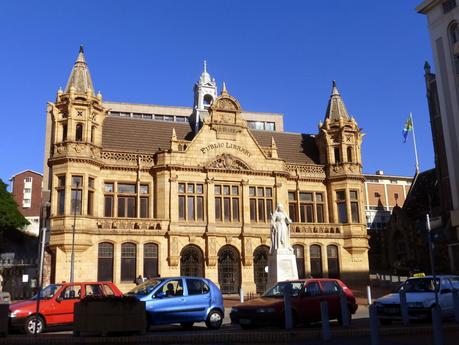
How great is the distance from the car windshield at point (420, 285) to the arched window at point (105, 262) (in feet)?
70.7

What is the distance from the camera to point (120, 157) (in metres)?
36.5

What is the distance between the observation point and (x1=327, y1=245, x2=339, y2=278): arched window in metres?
39.9

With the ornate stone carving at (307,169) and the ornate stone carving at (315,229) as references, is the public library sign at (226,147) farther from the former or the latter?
the ornate stone carving at (315,229)

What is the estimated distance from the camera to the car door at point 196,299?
15.8 meters

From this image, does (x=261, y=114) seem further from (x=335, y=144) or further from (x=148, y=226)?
(x=148, y=226)

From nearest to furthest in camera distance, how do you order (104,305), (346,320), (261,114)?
1. (104,305)
2. (346,320)
3. (261,114)

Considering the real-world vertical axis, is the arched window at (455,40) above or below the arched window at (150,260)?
above

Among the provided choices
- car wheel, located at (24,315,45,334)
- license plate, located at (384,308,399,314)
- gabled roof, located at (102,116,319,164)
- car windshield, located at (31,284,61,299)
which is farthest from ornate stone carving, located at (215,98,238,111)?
car wheel, located at (24,315,45,334)

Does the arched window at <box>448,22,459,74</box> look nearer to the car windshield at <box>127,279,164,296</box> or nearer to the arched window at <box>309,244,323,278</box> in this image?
the arched window at <box>309,244,323,278</box>

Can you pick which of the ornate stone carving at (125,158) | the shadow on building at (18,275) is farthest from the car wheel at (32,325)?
the ornate stone carving at (125,158)

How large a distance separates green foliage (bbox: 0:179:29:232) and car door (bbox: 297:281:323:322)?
1902 inches

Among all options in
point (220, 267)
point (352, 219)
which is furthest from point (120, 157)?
point (352, 219)

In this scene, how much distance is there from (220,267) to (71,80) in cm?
1705

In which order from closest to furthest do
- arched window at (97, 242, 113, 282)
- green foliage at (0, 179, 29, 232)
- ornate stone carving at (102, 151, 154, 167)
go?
arched window at (97, 242, 113, 282)
ornate stone carving at (102, 151, 154, 167)
green foliage at (0, 179, 29, 232)
